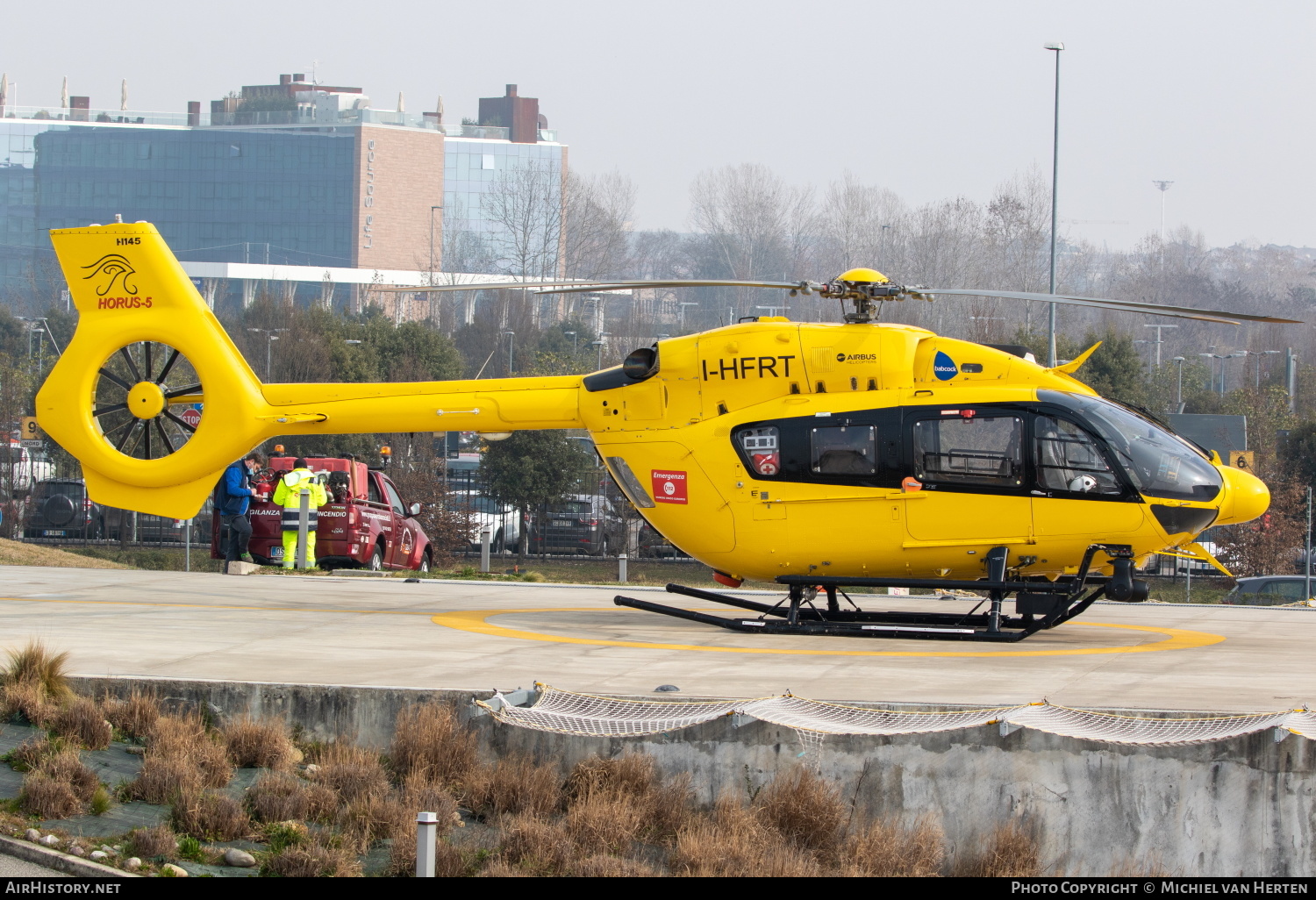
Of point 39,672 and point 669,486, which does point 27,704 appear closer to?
point 39,672

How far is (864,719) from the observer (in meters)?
8.98

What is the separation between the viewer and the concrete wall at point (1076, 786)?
8258 mm

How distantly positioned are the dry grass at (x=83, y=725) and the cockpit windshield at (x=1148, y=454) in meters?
8.69

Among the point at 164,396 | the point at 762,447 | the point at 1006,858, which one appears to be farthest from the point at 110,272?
the point at 1006,858

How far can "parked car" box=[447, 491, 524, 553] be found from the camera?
3388cm

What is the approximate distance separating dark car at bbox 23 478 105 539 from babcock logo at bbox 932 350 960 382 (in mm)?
25609

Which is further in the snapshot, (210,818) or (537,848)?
(210,818)

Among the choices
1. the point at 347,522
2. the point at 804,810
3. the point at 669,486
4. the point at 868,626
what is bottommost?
the point at 804,810

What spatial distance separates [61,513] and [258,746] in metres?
26.9

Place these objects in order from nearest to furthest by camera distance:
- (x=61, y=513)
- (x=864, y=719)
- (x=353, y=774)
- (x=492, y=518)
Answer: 1. (x=353, y=774)
2. (x=864, y=719)
3. (x=61, y=513)
4. (x=492, y=518)

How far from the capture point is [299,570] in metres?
20.5

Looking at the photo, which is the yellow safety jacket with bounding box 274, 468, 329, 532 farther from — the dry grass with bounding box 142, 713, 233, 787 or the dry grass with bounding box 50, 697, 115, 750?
the dry grass with bounding box 142, 713, 233, 787

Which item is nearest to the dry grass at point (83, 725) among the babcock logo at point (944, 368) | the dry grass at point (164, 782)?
the dry grass at point (164, 782)

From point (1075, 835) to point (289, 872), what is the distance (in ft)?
16.0
